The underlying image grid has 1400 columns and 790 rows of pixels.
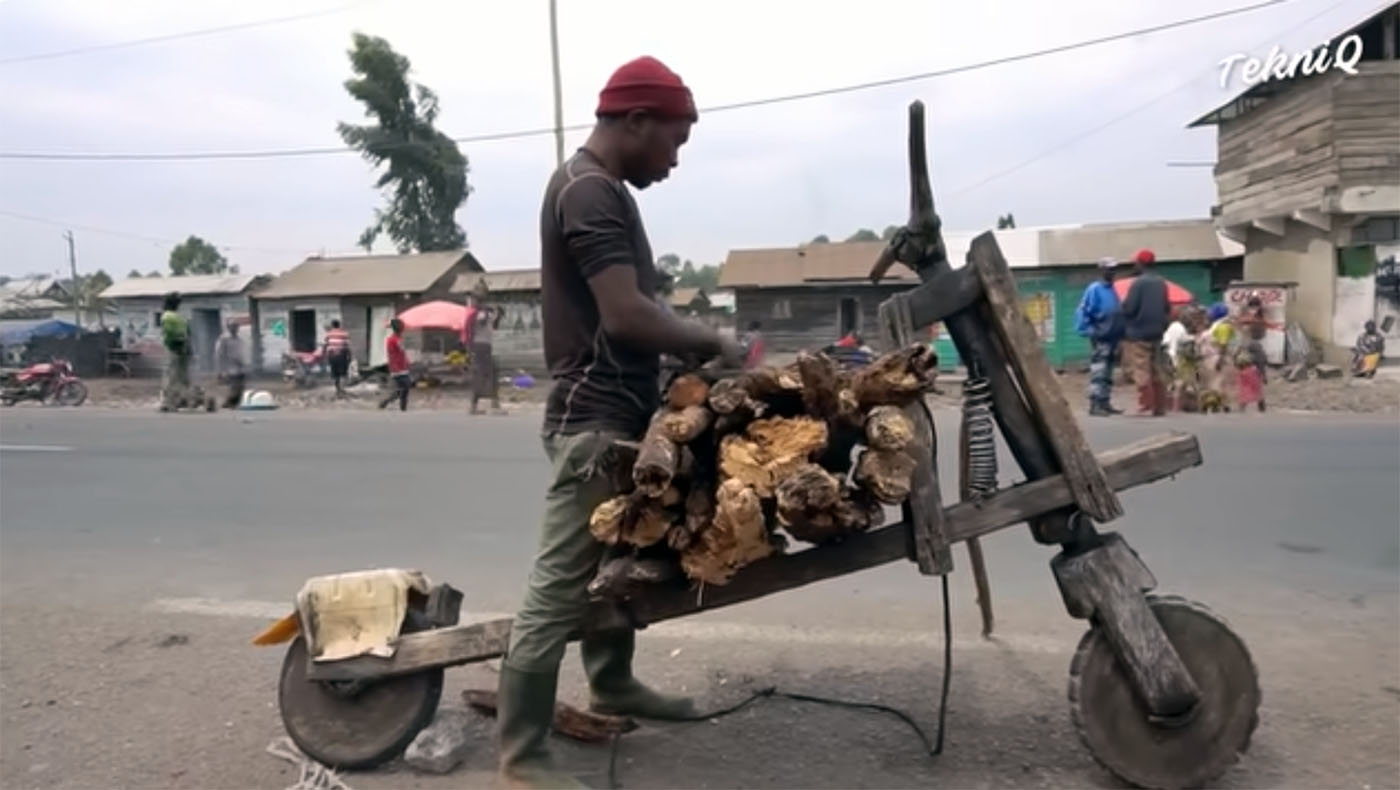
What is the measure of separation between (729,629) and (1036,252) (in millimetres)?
21592

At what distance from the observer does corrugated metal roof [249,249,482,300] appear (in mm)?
27922

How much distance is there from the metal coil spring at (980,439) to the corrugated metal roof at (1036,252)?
20.0 m

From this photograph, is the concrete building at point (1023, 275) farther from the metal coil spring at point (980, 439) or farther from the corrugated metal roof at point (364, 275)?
the metal coil spring at point (980, 439)

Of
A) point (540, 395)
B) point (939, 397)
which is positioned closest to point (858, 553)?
point (939, 397)

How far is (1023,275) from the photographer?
23.9 m

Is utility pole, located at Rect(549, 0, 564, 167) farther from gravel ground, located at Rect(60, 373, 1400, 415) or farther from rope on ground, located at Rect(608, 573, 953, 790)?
rope on ground, located at Rect(608, 573, 953, 790)

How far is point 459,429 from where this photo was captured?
1274cm

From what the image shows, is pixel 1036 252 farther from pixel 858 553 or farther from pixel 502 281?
pixel 858 553

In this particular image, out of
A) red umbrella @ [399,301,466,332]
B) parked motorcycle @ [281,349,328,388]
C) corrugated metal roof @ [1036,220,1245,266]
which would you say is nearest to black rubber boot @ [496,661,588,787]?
red umbrella @ [399,301,466,332]

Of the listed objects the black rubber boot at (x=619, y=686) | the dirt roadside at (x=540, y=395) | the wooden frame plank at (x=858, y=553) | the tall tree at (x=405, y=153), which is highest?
the tall tree at (x=405, y=153)

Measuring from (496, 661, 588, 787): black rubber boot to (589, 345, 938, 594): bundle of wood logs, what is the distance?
37 centimetres

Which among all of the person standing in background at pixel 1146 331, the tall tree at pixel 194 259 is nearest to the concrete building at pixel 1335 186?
the person standing in background at pixel 1146 331

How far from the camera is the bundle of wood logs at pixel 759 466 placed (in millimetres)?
2410

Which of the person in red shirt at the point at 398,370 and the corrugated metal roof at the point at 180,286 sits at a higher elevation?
the corrugated metal roof at the point at 180,286
